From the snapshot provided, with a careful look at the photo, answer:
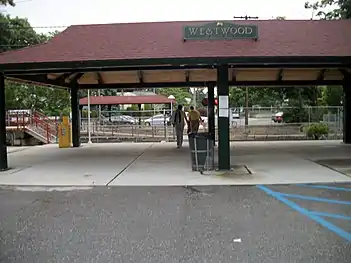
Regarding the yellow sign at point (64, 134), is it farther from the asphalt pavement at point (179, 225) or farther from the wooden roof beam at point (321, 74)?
the wooden roof beam at point (321, 74)

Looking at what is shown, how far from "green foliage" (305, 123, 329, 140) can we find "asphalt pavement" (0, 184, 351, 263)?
48.0ft

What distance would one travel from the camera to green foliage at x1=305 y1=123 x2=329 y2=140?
2339 cm

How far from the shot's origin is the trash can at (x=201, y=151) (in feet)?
38.3

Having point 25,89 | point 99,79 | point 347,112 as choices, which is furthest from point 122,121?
point 347,112

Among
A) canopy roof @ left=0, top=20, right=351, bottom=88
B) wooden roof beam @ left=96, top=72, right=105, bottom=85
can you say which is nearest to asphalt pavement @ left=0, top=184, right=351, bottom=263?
canopy roof @ left=0, top=20, right=351, bottom=88

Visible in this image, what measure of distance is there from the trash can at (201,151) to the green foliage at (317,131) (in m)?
13.2

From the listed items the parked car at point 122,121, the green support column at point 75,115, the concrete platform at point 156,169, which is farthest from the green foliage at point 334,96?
the green support column at point 75,115

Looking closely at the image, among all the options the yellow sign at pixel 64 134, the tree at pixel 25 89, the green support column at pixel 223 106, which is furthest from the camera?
the tree at pixel 25 89

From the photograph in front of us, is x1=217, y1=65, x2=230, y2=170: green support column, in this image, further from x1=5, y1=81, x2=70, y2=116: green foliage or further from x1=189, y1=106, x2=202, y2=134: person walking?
x1=5, y1=81, x2=70, y2=116: green foliage

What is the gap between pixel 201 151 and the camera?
11773 mm

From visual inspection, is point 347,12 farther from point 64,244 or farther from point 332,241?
point 64,244

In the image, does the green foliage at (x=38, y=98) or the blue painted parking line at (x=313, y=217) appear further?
the green foliage at (x=38, y=98)

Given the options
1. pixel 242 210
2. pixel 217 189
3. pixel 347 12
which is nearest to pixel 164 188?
pixel 217 189

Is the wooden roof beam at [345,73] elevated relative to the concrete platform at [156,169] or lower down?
elevated
